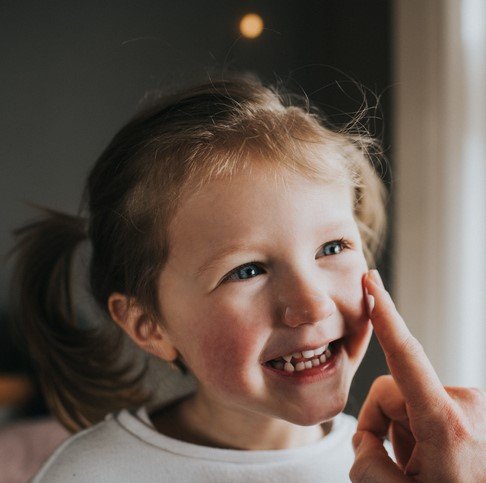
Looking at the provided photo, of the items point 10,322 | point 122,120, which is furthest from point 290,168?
point 10,322

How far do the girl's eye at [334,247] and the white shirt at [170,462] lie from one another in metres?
0.30

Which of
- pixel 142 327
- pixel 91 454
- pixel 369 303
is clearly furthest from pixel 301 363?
pixel 91 454

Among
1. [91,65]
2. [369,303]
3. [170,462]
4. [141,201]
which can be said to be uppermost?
[91,65]

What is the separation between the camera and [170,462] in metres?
0.93

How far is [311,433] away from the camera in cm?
100

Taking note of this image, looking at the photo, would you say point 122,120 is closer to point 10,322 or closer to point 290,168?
point 10,322

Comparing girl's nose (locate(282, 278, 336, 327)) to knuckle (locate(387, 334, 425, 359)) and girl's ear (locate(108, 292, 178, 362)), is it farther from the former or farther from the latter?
girl's ear (locate(108, 292, 178, 362))

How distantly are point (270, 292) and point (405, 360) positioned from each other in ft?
0.57

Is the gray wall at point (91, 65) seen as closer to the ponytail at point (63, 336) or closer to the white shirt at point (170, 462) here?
the ponytail at point (63, 336)

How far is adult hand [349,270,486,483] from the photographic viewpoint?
0.69 meters

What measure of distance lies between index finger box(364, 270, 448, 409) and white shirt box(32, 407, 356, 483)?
268 millimetres

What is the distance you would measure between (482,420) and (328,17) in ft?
3.08

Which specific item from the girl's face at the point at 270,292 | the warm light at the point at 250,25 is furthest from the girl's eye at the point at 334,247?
the warm light at the point at 250,25

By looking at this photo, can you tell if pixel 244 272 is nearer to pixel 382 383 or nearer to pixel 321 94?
pixel 382 383
